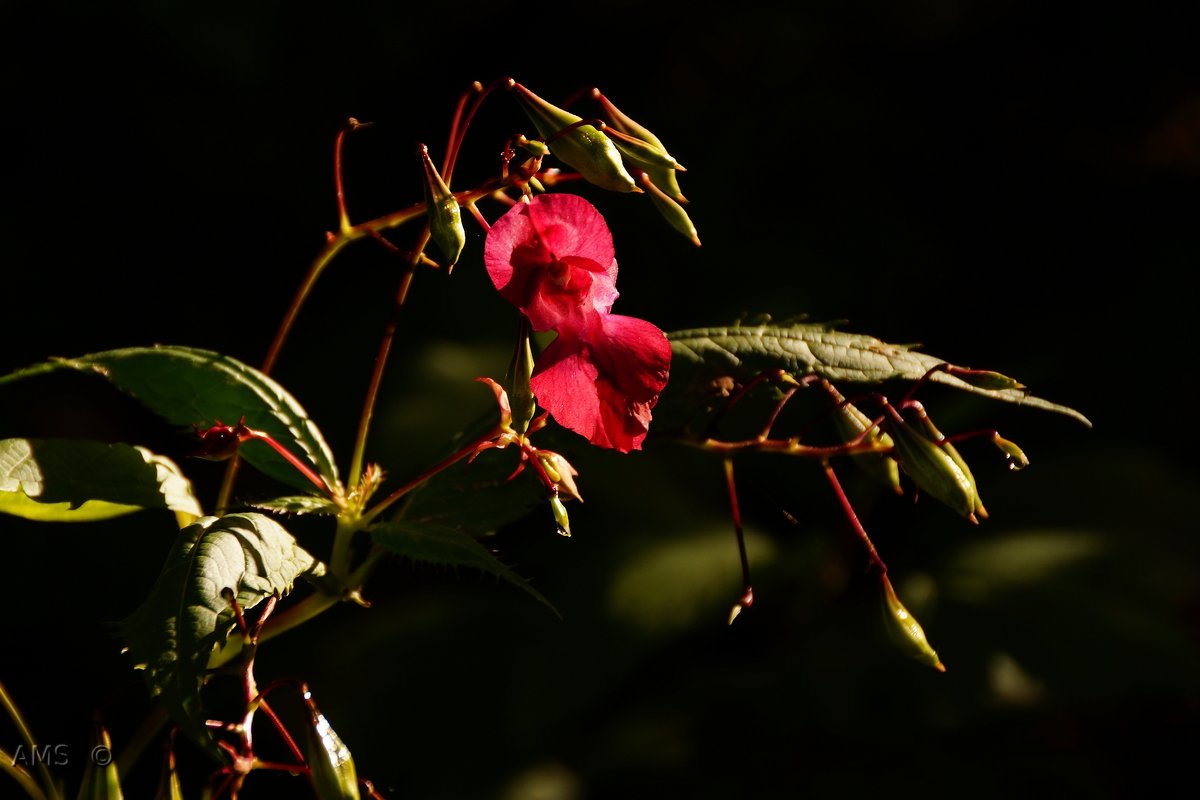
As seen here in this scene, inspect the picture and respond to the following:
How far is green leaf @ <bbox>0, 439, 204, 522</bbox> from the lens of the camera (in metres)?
0.64

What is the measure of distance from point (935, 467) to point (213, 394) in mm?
442

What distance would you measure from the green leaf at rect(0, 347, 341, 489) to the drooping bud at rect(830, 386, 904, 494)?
1.06 feet

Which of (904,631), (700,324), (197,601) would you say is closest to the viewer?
(197,601)

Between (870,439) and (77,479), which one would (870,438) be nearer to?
(870,439)

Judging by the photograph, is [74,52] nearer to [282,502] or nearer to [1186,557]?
[282,502]

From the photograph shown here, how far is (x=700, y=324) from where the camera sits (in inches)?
83.8

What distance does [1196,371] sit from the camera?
2.30 metres

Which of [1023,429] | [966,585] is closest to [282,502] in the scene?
[966,585]

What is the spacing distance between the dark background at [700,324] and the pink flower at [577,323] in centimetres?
119

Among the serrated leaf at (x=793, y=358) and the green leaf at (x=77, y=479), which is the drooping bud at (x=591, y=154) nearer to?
the serrated leaf at (x=793, y=358)

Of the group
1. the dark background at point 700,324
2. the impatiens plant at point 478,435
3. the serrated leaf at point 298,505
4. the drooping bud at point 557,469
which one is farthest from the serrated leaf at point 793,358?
the dark background at point 700,324

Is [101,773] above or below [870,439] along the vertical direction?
below

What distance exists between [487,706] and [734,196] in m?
1.13

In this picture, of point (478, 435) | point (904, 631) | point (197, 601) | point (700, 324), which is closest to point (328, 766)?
point (197, 601)
